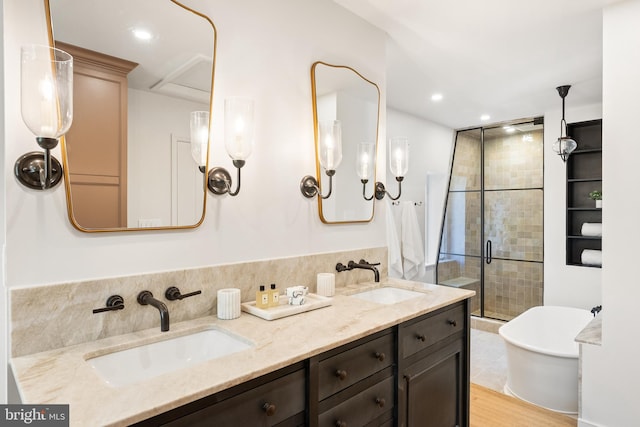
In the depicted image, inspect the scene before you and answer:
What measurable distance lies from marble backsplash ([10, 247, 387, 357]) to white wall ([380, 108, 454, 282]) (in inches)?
102

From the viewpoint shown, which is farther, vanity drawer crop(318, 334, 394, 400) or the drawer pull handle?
vanity drawer crop(318, 334, 394, 400)

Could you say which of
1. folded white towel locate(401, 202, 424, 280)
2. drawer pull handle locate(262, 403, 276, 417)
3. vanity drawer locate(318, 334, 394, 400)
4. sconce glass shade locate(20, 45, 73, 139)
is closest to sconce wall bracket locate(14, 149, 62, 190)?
sconce glass shade locate(20, 45, 73, 139)

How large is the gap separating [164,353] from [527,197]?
15.3ft

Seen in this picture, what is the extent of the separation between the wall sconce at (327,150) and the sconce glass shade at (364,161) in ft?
0.96

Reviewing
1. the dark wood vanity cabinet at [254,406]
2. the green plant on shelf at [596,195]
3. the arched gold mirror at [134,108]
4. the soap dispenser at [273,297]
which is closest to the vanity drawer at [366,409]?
the dark wood vanity cabinet at [254,406]

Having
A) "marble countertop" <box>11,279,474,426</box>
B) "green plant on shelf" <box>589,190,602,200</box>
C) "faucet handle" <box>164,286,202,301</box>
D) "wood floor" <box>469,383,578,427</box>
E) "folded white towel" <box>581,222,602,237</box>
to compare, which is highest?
"green plant on shelf" <box>589,190,602,200</box>

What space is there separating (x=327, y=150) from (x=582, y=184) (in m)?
3.80

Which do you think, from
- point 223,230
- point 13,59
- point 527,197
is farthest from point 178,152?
point 527,197

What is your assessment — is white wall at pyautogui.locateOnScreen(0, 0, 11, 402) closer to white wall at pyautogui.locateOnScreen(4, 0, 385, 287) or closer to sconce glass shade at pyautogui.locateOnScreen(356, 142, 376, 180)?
white wall at pyautogui.locateOnScreen(4, 0, 385, 287)

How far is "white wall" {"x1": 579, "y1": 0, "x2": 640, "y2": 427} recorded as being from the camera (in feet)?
7.00

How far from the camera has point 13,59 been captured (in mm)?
1171

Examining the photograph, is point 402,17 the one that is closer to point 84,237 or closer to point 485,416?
point 84,237

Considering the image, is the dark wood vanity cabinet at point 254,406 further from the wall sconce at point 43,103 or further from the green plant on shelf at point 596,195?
the green plant on shelf at point 596,195

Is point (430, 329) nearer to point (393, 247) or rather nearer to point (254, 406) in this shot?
point (254, 406)
